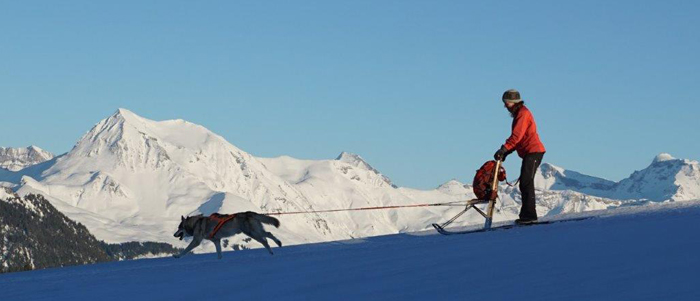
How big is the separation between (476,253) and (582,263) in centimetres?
257

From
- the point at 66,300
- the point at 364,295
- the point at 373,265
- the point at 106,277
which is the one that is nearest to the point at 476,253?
→ the point at 373,265

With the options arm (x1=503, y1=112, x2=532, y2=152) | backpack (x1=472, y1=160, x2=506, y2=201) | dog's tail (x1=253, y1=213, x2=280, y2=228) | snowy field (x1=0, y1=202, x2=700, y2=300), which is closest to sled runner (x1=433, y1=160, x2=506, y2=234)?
backpack (x1=472, y1=160, x2=506, y2=201)

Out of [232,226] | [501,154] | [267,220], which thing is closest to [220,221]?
[232,226]

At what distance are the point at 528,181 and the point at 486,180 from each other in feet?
2.23

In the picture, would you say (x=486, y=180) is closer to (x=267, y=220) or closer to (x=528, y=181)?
(x=528, y=181)

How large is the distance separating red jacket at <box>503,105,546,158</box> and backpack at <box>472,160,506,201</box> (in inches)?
19.9

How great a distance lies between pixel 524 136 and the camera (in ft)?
54.4

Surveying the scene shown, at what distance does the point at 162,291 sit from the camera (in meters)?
14.0

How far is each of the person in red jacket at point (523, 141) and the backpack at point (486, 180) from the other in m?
0.36

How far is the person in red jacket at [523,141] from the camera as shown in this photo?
16281 mm

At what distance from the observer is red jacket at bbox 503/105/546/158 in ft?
53.4

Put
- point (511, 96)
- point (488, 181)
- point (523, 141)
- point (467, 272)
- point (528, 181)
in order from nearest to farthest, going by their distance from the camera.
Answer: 1. point (467, 272)
2. point (511, 96)
3. point (523, 141)
4. point (528, 181)
5. point (488, 181)

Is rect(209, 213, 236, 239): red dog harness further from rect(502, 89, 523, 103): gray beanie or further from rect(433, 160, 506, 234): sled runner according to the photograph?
rect(502, 89, 523, 103): gray beanie

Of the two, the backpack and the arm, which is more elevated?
the arm
